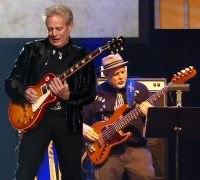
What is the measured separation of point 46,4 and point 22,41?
0.49 meters

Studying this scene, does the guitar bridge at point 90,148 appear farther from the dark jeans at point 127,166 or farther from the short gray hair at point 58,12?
the short gray hair at point 58,12

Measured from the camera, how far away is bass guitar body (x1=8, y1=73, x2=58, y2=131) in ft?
12.7

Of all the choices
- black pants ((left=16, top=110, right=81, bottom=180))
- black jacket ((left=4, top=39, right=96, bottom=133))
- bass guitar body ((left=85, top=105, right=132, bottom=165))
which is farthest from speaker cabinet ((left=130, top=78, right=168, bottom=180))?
black pants ((left=16, top=110, right=81, bottom=180))

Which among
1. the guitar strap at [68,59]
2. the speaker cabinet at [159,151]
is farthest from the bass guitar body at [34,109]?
the speaker cabinet at [159,151]

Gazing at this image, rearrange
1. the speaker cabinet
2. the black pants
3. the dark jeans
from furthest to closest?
the speaker cabinet → the dark jeans → the black pants

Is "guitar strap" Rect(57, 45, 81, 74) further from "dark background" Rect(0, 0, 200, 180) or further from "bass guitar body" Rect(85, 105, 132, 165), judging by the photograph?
"dark background" Rect(0, 0, 200, 180)

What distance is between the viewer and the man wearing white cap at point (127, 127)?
5.13m

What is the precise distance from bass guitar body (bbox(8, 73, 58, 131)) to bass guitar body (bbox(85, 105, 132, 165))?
134 cm

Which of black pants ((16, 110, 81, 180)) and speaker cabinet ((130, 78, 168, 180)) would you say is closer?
black pants ((16, 110, 81, 180))

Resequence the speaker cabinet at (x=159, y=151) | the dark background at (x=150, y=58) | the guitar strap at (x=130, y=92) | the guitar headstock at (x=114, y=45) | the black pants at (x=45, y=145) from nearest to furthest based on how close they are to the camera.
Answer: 1. the black pants at (x=45, y=145)
2. the guitar headstock at (x=114, y=45)
3. the guitar strap at (x=130, y=92)
4. the speaker cabinet at (x=159, y=151)
5. the dark background at (x=150, y=58)

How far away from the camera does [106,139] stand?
517 cm

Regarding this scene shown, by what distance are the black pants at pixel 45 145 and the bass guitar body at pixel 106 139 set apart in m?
1.33

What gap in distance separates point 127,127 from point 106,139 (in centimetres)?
25

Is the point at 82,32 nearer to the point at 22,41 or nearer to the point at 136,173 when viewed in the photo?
the point at 22,41
